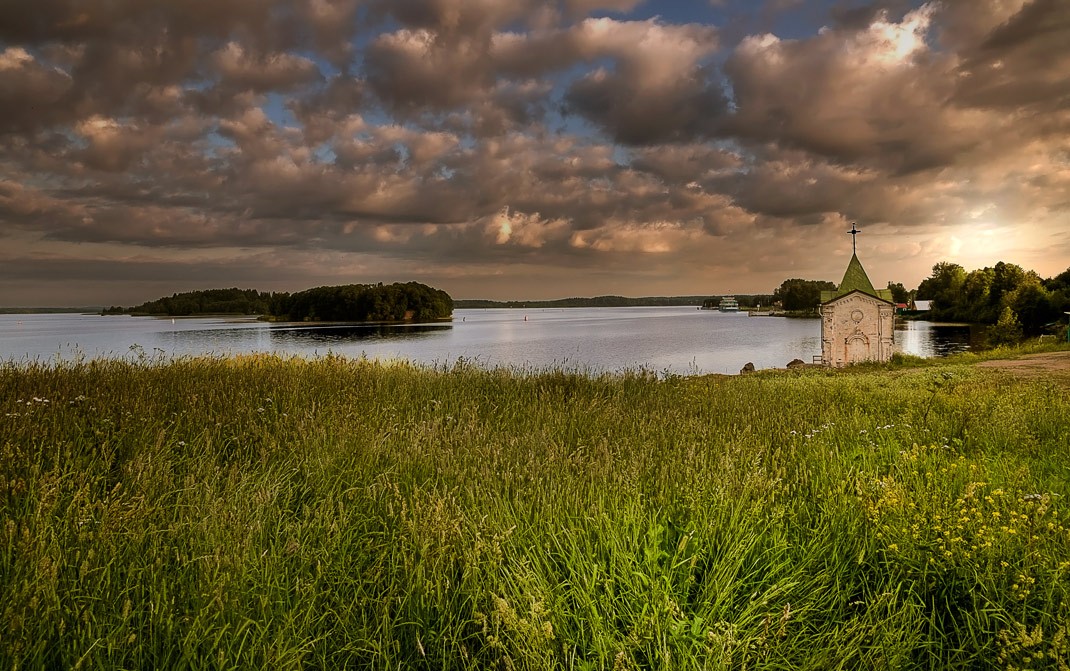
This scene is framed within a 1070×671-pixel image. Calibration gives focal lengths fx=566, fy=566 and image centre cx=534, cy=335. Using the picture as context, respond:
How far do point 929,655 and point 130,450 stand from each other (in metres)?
6.34

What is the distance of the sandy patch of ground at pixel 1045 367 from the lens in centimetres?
1601

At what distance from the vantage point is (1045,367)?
761 inches

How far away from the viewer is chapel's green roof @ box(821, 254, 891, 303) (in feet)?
122

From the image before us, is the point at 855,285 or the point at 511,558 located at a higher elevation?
the point at 855,285

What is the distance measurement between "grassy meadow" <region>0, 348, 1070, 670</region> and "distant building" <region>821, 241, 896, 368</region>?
112 feet

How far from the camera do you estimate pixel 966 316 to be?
104250 mm

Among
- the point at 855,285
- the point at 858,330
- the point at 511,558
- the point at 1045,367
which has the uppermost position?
the point at 855,285

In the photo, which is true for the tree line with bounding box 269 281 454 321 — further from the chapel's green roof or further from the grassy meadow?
the grassy meadow

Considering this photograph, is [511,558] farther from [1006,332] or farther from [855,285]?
[1006,332]

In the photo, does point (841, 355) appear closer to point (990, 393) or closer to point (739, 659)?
point (990, 393)

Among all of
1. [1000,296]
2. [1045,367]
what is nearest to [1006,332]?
[1000,296]

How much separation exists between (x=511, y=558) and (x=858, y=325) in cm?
3930

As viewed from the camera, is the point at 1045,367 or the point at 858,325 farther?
the point at 858,325

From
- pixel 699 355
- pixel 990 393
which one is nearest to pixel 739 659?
pixel 990 393
